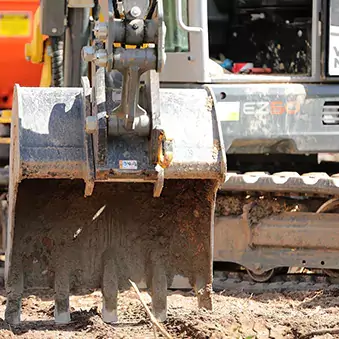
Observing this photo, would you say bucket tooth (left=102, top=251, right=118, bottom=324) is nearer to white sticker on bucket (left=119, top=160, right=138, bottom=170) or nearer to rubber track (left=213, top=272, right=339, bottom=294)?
white sticker on bucket (left=119, top=160, right=138, bottom=170)

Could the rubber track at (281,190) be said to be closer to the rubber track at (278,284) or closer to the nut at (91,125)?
the rubber track at (278,284)

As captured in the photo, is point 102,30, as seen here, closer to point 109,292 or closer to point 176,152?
point 176,152

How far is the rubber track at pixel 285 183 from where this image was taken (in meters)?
6.68

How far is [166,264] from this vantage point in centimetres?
531

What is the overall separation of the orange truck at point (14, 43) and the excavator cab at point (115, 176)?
4.25 feet

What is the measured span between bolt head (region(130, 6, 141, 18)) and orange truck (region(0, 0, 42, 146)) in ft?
11.3

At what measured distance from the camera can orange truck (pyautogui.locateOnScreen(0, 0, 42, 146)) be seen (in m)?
7.54

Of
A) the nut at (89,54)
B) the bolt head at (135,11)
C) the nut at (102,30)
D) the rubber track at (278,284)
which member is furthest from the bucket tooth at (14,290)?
the rubber track at (278,284)

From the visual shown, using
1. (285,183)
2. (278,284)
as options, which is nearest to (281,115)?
(285,183)

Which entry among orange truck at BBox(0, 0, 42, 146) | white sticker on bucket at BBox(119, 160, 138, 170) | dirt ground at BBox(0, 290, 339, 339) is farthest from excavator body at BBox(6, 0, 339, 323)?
orange truck at BBox(0, 0, 42, 146)

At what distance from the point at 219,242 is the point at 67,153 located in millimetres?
2574

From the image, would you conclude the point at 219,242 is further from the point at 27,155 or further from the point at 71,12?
the point at 27,155

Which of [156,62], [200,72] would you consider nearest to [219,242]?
[200,72]

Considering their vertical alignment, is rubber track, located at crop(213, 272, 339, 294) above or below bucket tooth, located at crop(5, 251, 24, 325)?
below
